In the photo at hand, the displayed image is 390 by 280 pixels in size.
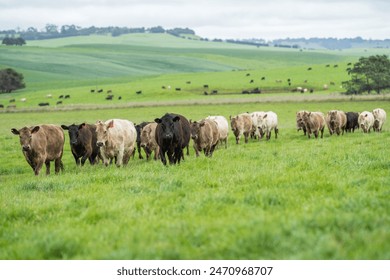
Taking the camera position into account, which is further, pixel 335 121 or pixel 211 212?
pixel 335 121

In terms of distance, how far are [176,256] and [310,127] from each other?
25838 mm

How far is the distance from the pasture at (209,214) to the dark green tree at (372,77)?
218 ft

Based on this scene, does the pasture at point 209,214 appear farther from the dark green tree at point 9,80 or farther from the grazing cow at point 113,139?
the dark green tree at point 9,80

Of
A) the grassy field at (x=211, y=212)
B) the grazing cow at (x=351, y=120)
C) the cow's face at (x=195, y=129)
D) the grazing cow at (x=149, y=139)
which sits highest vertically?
the grassy field at (x=211, y=212)

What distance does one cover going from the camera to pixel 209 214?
758 centimetres

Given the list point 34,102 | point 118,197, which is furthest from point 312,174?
point 34,102

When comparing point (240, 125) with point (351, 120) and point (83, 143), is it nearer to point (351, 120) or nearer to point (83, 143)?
point (351, 120)

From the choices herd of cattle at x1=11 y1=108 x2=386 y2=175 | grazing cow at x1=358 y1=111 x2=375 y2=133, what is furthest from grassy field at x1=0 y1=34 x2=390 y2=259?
grazing cow at x1=358 y1=111 x2=375 y2=133

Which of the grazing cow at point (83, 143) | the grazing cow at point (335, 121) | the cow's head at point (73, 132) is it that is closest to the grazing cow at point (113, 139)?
the cow's head at point (73, 132)

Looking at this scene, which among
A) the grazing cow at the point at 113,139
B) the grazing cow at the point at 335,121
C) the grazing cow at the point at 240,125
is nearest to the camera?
the grazing cow at the point at 113,139

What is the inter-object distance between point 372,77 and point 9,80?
73837 mm

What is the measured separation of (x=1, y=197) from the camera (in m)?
10.9

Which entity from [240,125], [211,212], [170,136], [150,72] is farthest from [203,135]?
[150,72]

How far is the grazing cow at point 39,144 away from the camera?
1550 centimetres
